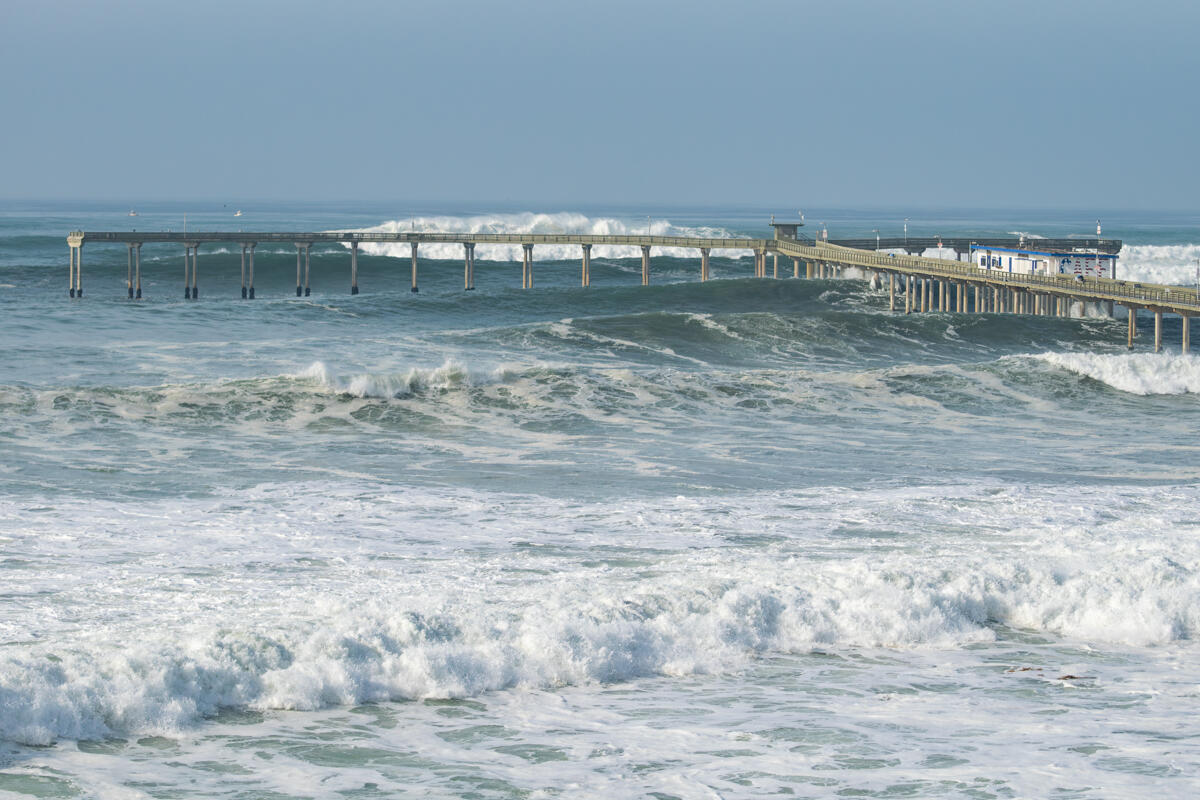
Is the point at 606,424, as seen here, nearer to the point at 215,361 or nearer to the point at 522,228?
the point at 215,361

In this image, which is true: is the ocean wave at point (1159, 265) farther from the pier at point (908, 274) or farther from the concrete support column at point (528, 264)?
the concrete support column at point (528, 264)

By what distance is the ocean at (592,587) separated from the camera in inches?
492

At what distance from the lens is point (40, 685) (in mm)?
13125

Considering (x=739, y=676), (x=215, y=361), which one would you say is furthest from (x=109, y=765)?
(x=215, y=361)

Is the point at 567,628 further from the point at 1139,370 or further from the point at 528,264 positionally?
the point at 528,264

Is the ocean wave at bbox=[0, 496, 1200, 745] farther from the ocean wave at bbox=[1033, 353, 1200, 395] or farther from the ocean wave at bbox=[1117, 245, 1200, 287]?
the ocean wave at bbox=[1117, 245, 1200, 287]

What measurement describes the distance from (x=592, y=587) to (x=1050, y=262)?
5031cm

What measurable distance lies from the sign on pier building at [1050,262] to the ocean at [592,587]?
22.8m

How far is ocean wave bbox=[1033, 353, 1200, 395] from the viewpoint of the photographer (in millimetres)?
42125

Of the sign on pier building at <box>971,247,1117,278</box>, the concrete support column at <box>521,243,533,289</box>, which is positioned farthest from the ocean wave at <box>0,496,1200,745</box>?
the concrete support column at <box>521,243,533,289</box>

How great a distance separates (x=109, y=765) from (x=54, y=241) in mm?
119571

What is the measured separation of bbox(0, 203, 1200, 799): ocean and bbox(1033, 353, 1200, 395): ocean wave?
1.43 meters

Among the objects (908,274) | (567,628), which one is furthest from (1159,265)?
(567,628)

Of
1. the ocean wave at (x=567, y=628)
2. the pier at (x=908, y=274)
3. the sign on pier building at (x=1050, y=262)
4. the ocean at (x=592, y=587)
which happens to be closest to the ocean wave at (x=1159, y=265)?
the pier at (x=908, y=274)
